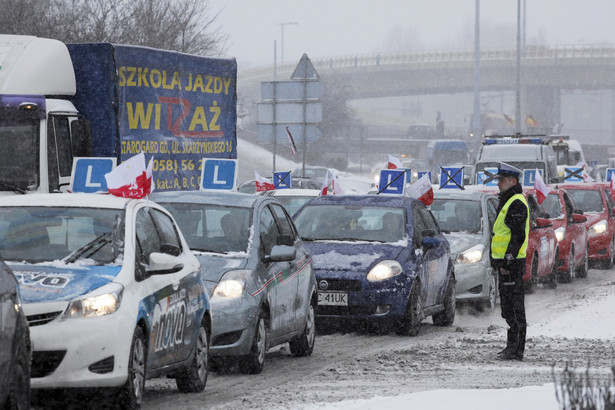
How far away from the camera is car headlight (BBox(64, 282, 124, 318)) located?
8.27m

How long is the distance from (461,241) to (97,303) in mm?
10761

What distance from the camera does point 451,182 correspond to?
95.9 ft

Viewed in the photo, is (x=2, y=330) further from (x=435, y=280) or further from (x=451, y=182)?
(x=451, y=182)

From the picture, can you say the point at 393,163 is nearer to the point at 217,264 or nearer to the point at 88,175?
the point at 88,175

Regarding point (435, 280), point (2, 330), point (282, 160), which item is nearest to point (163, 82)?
point (435, 280)

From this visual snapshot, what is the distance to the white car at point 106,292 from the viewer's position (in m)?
8.21

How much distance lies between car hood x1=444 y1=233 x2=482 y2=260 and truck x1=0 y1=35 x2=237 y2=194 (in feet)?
11.7

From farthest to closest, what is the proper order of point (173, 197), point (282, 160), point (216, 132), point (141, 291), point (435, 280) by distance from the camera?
point (282, 160) → point (216, 132) → point (435, 280) → point (173, 197) → point (141, 291)

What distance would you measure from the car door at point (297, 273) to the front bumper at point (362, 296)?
138cm

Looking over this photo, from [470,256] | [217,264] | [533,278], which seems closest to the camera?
[217,264]

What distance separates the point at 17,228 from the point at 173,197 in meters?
3.59

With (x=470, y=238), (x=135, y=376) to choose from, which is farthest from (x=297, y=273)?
(x=470, y=238)

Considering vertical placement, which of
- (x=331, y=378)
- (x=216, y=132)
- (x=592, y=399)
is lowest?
(x=331, y=378)

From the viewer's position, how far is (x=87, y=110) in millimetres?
16312
